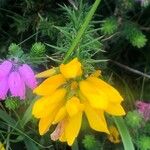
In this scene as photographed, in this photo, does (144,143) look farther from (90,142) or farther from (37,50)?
(37,50)

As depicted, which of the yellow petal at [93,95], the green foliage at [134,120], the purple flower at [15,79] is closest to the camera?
the yellow petal at [93,95]

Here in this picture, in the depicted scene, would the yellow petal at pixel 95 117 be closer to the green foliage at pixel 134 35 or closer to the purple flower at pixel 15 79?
the purple flower at pixel 15 79

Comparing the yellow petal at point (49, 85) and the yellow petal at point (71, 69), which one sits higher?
the yellow petal at point (71, 69)

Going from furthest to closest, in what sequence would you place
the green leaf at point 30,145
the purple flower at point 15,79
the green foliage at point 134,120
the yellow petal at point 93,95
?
the green leaf at point 30,145
the green foliage at point 134,120
the purple flower at point 15,79
the yellow petal at point 93,95

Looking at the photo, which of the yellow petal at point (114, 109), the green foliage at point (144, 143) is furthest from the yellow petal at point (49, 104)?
the green foliage at point (144, 143)

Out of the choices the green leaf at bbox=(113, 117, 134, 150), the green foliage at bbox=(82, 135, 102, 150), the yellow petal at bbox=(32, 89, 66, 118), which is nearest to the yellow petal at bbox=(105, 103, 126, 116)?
the yellow petal at bbox=(32, 89, 66, 118)

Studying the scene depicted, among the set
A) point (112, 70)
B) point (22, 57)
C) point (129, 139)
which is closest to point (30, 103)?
point (22, 57)

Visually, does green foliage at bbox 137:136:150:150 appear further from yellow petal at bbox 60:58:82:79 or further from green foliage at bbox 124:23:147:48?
yellow petal at bbox 60:58:82:79

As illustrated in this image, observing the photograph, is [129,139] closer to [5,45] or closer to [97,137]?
[97,137]
